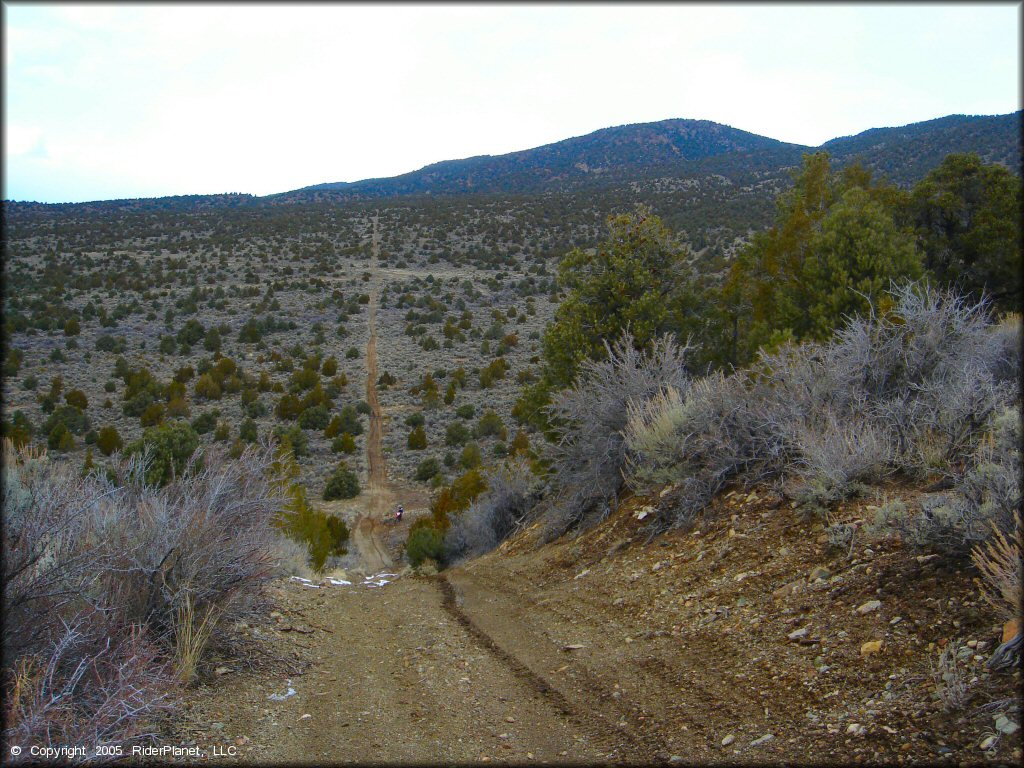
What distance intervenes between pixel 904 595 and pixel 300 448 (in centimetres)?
2236

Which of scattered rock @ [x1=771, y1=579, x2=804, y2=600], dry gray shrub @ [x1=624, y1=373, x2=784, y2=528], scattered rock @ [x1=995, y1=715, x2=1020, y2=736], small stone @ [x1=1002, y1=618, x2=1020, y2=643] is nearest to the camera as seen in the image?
scattered rock @ [x1=995, y1=715, x2=1020, y2=736]

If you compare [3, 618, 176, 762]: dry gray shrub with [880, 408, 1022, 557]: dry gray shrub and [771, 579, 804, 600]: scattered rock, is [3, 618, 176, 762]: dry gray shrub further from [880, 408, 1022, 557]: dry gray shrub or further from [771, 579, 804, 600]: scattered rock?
[880, 408, 1022, 557]: dry gray shrub

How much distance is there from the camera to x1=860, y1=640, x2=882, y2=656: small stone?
3.92 metres

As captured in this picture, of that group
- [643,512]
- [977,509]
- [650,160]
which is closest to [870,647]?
[977,509]

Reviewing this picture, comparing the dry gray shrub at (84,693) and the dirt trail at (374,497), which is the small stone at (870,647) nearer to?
the dry gray shrub at (84,693)

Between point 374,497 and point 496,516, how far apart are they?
10.2m

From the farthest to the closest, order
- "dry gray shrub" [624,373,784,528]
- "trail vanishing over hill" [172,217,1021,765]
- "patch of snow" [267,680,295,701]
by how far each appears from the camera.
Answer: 1. "dry gray shrub" [624,373,784,528]
2. "patch of snow" [267,680,295,701]
3. "trail vanishing over hill" [172,217,1021,765]

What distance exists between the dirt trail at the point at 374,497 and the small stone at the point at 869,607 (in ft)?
38.5

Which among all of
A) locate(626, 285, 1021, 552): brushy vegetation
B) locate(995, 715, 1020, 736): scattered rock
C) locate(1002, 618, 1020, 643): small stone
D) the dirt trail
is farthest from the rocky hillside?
the dirt trail

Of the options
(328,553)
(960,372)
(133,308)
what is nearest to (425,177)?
(133,308)

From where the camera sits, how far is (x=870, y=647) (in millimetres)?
3959

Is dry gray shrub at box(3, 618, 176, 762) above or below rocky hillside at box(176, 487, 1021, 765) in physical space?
above

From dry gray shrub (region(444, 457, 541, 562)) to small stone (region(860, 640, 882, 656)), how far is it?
29.4 ft

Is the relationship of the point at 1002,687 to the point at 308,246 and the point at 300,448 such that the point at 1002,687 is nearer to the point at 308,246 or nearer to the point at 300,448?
the point at 300,448
